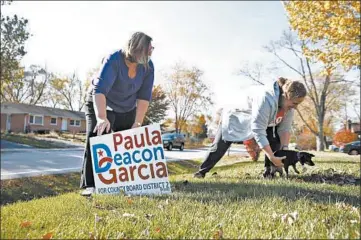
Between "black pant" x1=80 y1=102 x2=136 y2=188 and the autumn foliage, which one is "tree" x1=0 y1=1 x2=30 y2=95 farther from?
the autumn foliage

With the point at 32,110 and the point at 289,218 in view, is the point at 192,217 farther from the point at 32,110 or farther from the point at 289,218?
the point at 32,110

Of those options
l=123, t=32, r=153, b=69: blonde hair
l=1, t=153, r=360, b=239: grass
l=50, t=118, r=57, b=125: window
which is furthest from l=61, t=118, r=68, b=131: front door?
l=1, t=153, r=360, b=239: grass

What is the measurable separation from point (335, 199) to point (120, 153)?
2.15m


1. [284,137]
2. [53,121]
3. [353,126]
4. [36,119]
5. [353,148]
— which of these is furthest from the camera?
[353,126]

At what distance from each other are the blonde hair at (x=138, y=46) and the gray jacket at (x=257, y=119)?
165cm

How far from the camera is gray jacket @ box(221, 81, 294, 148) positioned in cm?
420

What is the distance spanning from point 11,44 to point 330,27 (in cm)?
1694

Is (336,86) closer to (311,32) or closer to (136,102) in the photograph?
(311,32)

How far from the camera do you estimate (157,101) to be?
156 feet

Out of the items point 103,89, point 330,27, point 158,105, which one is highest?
point 158,105

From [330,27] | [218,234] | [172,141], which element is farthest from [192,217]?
[172,141]

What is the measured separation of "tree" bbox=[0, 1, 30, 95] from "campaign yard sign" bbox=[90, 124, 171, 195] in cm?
1802

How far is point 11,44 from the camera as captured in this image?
19.1 metres

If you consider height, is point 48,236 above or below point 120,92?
below
